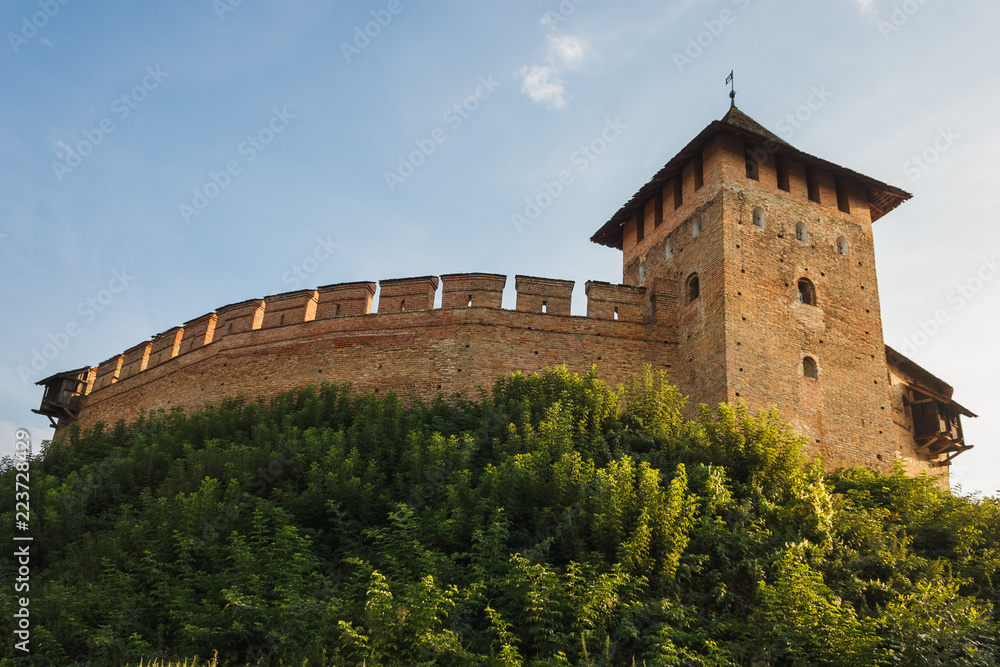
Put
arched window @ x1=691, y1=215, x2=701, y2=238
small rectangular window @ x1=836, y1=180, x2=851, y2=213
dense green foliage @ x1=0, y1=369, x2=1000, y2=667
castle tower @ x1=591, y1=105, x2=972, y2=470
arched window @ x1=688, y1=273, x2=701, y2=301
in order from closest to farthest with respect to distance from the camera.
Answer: dense green foliage @ x1=0, y1=369, x2=1000, y2=667 < castle tower @ x1=591, y1=105, x2=972, y2=470 < arched window @ x1=688, y1=273, x2=701, y2=301 < arched window @ x1=691, y1=215, x2=701, y2=238 < small rectangular window @ x1=836, y1=180, x2=851, y2=213

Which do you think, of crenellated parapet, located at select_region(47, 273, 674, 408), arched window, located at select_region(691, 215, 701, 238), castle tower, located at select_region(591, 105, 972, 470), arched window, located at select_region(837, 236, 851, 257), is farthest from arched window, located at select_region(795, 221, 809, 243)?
crenellated parapet, located at select_region(47, 273, 674, 408)

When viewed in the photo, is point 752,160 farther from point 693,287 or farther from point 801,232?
point 693,287

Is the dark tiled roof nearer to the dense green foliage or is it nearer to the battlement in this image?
the battlement

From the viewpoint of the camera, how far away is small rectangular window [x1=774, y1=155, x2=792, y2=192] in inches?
688

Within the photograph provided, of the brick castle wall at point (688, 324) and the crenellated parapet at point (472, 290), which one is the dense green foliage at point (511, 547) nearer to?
the brick castle wall at point (688, 324)

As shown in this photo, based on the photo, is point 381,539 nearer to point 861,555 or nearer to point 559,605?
point 559,605

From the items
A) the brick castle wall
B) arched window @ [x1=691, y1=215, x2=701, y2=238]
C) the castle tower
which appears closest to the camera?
the castle tower

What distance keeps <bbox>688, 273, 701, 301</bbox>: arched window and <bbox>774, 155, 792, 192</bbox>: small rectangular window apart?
261 centimetres

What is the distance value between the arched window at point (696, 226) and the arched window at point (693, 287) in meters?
0.86

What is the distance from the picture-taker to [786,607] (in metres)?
8.65

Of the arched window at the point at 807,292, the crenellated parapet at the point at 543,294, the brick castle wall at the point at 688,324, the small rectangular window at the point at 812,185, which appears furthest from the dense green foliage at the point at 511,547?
the small rectangular window at the point at 812,185

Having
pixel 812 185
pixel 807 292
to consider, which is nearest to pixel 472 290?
pixel 807 292

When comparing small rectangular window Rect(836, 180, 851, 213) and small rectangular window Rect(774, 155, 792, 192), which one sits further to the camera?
small rectangular window Rect(836, 180, 851, 213)

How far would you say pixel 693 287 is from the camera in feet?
55.2
